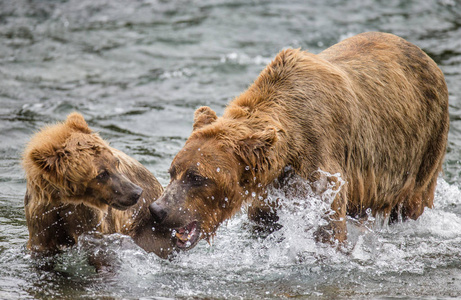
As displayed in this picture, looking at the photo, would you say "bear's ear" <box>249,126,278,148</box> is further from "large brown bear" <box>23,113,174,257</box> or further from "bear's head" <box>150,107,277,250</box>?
"large brown bear" <box>23,113,174,257</box>

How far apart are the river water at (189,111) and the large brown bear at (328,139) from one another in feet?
1.16

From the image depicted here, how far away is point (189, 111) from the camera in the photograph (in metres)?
11.1

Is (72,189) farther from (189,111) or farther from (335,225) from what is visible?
(189,111)

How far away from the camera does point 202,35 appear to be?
49.8 ft

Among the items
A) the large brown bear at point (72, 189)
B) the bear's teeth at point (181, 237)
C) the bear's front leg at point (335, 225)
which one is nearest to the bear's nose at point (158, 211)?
the large brown bear at point (72, 189)

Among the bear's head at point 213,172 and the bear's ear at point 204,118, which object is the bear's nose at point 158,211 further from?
the bear's ear at point 204,118

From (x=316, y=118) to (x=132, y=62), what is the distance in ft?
28.4

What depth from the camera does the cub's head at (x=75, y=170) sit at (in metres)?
5.35

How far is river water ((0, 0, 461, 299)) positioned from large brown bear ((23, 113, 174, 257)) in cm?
19

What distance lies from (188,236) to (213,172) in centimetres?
74

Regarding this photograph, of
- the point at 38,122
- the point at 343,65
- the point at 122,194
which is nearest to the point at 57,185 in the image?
the point at 122,194

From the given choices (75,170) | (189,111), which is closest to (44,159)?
(75,170)

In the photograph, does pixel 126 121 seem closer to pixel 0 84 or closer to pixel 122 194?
pixel 0 84

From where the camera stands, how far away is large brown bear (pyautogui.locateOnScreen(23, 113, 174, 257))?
5.38 metres
